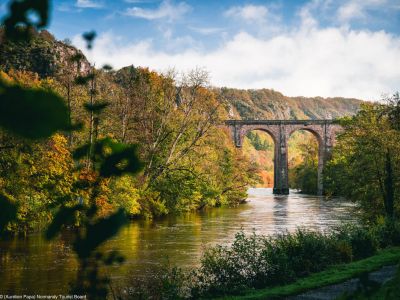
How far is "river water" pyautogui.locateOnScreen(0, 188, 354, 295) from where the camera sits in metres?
12.3

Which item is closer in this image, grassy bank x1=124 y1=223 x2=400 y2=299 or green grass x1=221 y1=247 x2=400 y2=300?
green grass x1=221 y1=247 x2=400 y2=300

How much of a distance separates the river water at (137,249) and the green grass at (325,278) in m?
2.21

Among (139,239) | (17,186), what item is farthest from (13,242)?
(139,239)

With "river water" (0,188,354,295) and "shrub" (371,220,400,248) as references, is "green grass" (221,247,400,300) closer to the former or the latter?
"river water" (0,188,354,295)

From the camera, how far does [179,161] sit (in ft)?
99.2

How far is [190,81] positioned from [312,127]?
46.2 m

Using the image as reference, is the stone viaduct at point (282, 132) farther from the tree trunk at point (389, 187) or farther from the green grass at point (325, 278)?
the green grass at point (325, 278)

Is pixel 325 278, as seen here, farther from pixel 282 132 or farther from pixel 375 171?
pixel 282 132

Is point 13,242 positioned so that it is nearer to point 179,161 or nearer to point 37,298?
point 37,298

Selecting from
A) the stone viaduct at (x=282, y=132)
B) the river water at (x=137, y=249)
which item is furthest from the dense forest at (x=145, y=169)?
the stone viaduct at (x=282, y=132)

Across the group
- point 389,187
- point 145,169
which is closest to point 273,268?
point 145,169

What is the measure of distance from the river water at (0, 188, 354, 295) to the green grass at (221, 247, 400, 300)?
221cm

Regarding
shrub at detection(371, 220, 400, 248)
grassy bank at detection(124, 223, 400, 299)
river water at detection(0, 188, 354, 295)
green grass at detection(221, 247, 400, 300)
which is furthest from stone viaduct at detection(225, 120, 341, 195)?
green grass at detection(221, 247, 400, 300)

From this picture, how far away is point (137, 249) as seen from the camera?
17.2 metres
